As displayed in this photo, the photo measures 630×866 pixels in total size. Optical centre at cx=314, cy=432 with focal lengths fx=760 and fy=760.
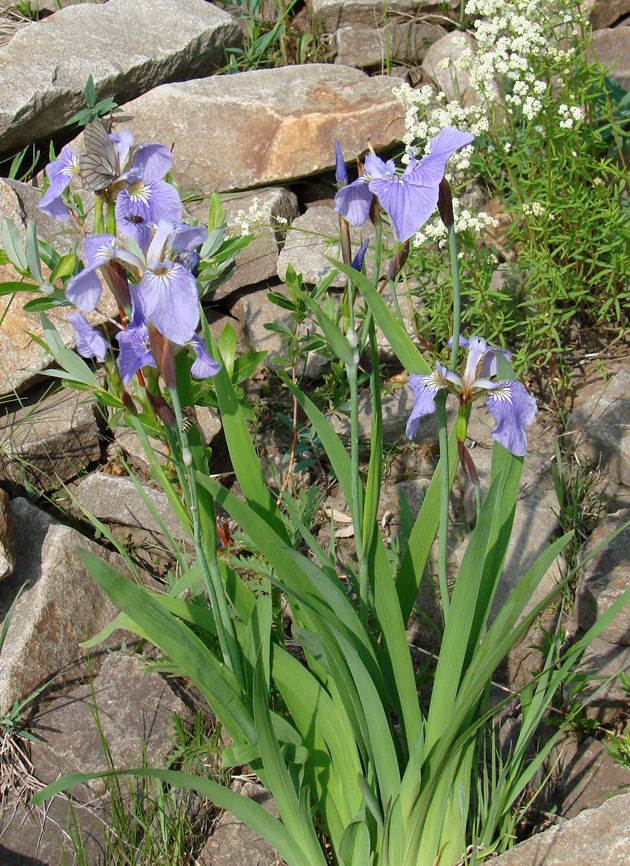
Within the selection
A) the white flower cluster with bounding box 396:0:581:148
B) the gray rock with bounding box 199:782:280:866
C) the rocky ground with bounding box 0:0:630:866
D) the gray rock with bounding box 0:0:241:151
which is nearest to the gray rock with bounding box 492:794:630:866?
the rocky ground with bounding box 0:0:630:866

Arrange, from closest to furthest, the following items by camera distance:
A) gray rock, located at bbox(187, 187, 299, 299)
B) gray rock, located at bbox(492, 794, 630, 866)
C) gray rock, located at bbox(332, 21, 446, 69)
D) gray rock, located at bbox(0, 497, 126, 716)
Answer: gray rock, located at bbox(492, 794, 630, 866) → gray rock, located at bbox(0, 497, 126, 716) → gray rock, located at bbox(187, 187, 299, 299) → gray rock, located at bbox(332, 21, 446, 69)

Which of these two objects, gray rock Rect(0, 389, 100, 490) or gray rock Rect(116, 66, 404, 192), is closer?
gray rock Rect(0, 389, 100, 490)

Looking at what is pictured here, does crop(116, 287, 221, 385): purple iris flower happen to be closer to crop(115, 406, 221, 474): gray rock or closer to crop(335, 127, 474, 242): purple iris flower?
crop(335, 127, 474, 242): purple iris flower

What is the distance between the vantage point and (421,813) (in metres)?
1.46

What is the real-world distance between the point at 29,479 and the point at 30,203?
1.04m

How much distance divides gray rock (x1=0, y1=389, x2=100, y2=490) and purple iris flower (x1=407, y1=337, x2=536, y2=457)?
5.39 ft

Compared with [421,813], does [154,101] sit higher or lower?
higher

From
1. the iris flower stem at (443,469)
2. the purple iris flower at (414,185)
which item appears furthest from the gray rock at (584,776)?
the purple iris flower at (414,185)

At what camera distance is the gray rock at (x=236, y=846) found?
170 centimetres

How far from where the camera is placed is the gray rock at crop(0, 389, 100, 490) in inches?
102

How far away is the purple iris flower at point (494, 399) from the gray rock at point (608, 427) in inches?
51.1

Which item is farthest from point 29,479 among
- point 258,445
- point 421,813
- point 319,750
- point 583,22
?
point 583,22

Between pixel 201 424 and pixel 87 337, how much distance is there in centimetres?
137

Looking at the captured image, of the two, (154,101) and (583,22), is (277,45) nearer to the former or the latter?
(154,101)
